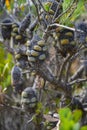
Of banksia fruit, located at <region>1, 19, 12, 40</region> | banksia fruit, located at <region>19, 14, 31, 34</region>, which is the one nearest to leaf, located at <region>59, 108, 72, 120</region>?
banksia fruit, located at <region>19, 14, 31, 34</region>

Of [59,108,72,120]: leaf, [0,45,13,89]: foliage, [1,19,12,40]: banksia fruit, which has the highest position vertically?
[1,19,12,40]: banksia fruit

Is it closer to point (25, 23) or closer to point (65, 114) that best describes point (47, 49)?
point (25, 23)

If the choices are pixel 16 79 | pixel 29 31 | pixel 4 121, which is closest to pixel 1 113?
pixel 4 121

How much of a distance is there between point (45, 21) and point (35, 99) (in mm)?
448

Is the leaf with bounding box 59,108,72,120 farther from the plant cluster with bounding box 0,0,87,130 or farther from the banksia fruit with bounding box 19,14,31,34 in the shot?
the banksia fruit with bounding box 19,14,31,34

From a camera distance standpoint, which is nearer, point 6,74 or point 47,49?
point 47,49

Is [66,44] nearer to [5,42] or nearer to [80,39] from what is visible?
[80,39]

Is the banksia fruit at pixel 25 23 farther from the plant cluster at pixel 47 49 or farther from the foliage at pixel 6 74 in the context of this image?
the foliage at pixel 6 74

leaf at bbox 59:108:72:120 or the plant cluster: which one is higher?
the plant cluster

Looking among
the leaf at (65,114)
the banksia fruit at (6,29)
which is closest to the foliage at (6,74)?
the banksia fruit at (6,29)

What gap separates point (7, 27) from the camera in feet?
7.30

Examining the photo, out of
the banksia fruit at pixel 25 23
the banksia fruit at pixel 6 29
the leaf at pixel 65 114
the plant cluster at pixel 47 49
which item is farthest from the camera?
the banksia fruit at pixel 6 29

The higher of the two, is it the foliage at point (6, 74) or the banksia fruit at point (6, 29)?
the banksia fruit at point (6, 29)

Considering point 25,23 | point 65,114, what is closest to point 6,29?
point 25,23
